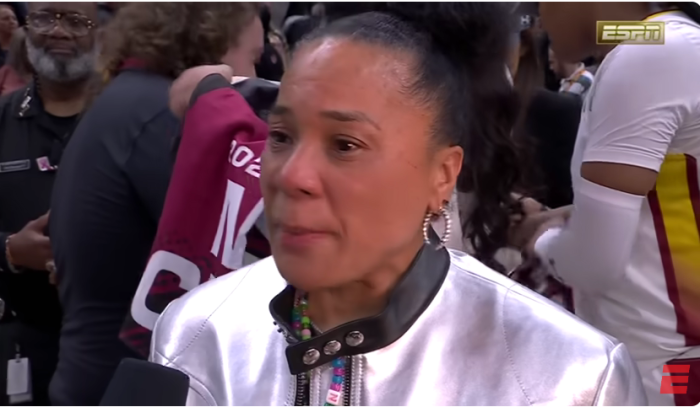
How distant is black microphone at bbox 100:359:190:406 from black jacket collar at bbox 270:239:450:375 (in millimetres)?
137

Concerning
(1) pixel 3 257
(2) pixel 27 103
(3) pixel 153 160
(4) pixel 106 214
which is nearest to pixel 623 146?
(3) pixel 153 160

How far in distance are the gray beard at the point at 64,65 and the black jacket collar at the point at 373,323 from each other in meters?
1.57

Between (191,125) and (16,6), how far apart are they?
2.59 meters

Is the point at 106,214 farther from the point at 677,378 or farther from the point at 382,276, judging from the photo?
the point at 677,378

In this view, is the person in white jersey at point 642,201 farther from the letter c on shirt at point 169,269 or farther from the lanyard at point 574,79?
the letter c on shirt at point 169,269

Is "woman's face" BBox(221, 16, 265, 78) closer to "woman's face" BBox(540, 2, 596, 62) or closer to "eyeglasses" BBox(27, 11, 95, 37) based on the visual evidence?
"woman's face" BBox(540, 2, 596, 62)

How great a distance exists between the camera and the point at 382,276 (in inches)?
36.5

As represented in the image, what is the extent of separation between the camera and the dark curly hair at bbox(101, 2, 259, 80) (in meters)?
1.56

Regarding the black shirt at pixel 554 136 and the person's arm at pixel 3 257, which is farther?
the person's arm at pixel 3 257

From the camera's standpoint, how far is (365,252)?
0.87 meters

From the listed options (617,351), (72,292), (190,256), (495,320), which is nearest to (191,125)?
(190,256)

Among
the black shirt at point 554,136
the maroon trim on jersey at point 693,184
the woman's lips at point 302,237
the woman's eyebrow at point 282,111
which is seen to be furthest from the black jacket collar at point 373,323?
the black shirt at point 554,136

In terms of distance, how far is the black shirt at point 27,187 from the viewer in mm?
2129

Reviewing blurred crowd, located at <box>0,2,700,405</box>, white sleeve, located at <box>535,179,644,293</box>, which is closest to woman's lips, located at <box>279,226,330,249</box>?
blurred crowd, located at <box>0,2,700,405</box>
